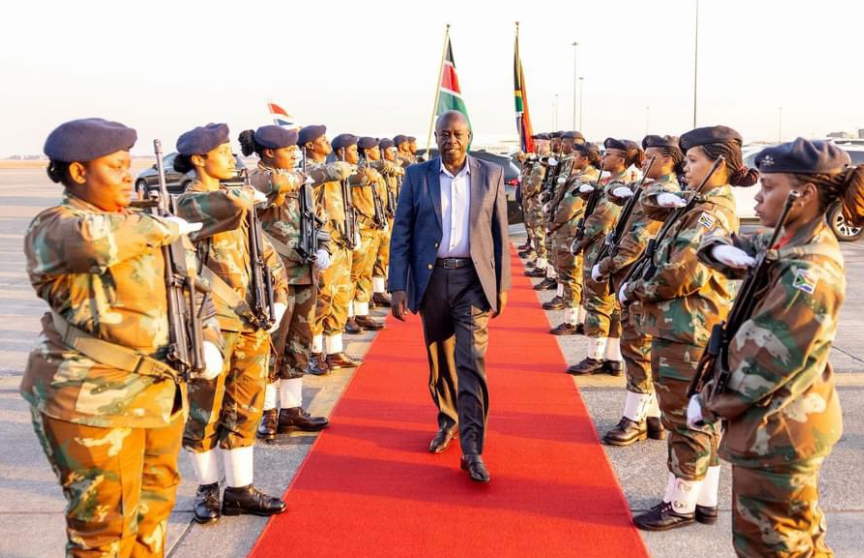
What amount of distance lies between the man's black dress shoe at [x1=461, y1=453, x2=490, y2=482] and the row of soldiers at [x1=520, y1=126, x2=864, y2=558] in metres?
0.90

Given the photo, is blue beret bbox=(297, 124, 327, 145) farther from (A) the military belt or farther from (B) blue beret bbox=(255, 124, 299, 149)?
(A) the military belt

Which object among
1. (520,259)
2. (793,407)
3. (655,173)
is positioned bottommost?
(520,259)

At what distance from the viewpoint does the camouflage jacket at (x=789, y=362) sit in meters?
2.41

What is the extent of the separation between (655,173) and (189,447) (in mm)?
3465

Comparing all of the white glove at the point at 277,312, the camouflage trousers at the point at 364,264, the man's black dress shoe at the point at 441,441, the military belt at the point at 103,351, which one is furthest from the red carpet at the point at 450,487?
the camouflage trousers at the point at 364,264

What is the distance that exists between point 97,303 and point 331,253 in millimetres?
3753

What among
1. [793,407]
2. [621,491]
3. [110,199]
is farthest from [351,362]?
[793,407]

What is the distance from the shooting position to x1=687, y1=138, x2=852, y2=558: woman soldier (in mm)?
2424

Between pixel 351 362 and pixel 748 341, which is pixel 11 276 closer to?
pixel 351 362

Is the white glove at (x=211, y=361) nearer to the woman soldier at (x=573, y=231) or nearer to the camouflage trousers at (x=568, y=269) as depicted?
the woman soldier at (x=573, y=231)

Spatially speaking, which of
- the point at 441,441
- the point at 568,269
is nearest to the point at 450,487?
the point at 441,441

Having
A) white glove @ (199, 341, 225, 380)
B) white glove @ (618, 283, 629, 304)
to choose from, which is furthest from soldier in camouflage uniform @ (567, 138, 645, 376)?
white glove @ (199, 341, 225, 380)

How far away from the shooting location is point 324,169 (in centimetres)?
588

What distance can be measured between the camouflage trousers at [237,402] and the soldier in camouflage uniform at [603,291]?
11.3 ft
